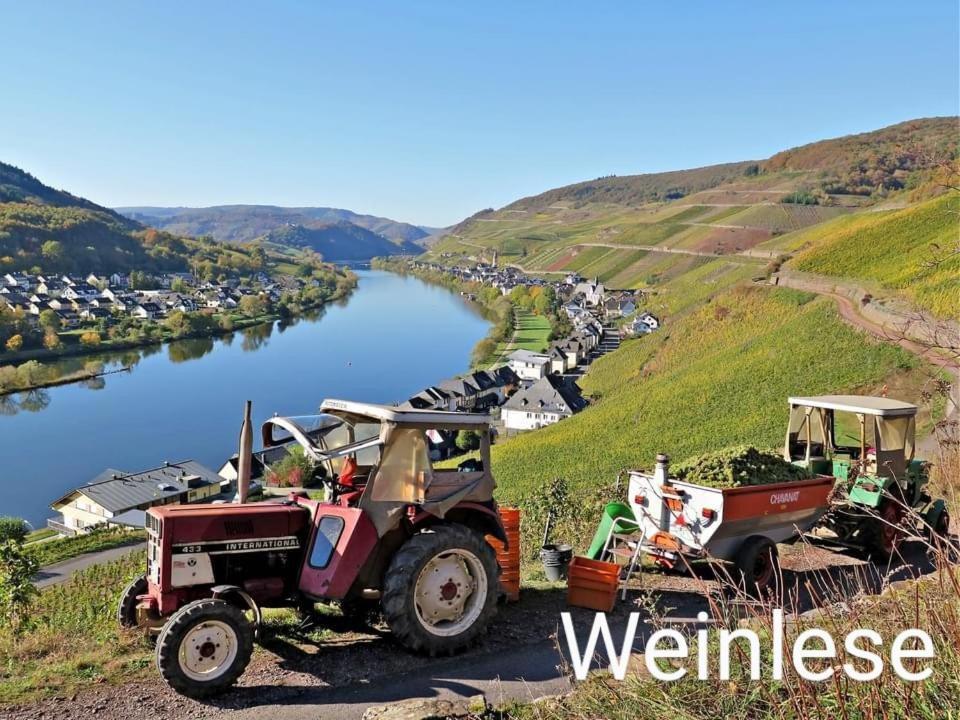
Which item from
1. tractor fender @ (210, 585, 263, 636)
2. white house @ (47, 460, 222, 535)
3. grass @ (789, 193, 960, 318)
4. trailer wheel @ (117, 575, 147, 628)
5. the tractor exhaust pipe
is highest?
grass @ (789, 193, 960, 318)

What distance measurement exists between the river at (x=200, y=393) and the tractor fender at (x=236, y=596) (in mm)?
32136

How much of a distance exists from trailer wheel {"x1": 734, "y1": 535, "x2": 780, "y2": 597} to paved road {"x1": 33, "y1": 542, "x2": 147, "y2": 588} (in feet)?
66.5

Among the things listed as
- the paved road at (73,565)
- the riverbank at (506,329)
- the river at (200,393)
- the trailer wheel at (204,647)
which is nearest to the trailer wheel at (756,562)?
the trailer wheel at (204,647)

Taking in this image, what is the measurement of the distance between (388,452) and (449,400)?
49340 mm

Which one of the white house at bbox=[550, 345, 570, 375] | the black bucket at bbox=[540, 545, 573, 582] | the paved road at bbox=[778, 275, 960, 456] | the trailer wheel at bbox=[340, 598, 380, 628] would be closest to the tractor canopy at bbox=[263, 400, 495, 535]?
the trailer wheel at bbox=[340, 598, 380, 628]

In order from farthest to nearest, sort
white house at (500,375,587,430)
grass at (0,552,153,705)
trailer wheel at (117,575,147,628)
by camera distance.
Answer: white house at (500,375,587,430) < trailer wheel at (117,575,147,628) < grass at (0,552,153,705)

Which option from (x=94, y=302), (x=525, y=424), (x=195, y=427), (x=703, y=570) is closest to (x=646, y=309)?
(x=525, y=424)

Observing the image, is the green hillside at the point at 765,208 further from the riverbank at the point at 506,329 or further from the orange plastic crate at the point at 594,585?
the orange plastic crate at the point at 594,585

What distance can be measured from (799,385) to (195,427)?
38167mm

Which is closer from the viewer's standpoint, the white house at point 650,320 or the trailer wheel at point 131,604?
the trailer wheel at point 131,604

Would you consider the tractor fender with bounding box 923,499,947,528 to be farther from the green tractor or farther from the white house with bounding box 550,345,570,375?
the white house with bounding box 550,345,570,375

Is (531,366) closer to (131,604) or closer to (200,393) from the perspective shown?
(200,393)

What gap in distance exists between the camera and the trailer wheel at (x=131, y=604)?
645cm

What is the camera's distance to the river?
41.7 m
